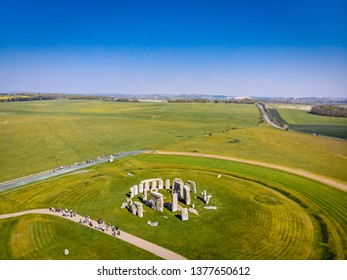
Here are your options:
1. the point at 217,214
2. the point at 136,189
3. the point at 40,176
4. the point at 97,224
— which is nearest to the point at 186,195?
the point at 217,214

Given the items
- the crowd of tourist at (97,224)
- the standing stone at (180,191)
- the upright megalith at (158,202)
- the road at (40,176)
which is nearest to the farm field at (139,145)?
the road at (40,176)

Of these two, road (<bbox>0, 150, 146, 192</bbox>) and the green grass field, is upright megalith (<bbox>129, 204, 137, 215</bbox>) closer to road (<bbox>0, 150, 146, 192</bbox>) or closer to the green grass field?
the green grass field

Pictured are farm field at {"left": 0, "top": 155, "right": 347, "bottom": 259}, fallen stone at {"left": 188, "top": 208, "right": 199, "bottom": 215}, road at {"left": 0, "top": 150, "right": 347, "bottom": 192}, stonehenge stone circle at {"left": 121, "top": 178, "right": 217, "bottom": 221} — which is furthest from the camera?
road at {"left": 0, "top": 150, "right": 347, "bottom": 192}

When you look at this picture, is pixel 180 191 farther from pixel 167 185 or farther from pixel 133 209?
pixel 133 209

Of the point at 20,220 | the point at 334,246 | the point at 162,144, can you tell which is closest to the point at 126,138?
the point at 162,144

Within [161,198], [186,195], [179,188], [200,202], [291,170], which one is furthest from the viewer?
[291,170]

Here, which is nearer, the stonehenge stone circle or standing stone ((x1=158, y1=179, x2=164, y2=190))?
the stonehenge stone circle

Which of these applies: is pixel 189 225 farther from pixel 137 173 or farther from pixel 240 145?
pixel 240 145

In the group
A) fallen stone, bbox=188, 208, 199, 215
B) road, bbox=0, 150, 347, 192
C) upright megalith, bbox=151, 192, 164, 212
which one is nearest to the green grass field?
fallen stone, bbox=188, 208, 199, 215
